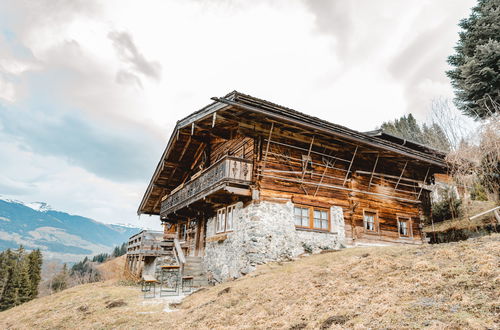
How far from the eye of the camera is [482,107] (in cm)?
1989

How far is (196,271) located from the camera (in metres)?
16.6

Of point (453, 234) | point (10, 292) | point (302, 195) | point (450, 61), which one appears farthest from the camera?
point (10, 292)

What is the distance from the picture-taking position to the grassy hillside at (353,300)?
187 inches

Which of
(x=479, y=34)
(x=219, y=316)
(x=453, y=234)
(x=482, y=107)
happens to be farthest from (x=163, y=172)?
(x=479, y=34)

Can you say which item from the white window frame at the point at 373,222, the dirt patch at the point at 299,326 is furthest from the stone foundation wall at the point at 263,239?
the dirt patch at the point at 299,326

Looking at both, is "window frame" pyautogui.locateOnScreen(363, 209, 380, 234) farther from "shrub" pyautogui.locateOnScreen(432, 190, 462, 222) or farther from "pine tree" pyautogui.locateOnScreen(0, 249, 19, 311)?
"pine tree" pyautogui.locateOnScreen(0, 249, 19, 311)

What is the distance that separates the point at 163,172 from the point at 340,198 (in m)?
12.9

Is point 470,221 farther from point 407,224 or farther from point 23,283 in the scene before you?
point 23,283

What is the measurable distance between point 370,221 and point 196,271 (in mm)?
9511

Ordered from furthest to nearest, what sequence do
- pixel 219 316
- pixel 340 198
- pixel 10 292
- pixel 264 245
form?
1. pixel 10 292
2. pixel 340 198
3. pixel 264 245
4. pixel 219 316

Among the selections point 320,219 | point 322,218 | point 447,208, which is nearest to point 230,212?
point 320,219

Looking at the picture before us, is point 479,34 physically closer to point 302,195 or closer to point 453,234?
point 453,234

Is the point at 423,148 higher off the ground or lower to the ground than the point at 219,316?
higher

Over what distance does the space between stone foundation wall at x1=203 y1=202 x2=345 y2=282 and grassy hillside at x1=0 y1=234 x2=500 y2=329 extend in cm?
155
